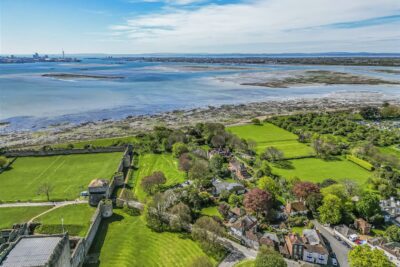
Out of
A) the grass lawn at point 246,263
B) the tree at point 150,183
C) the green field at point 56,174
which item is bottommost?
the grass lawn at point 246,263

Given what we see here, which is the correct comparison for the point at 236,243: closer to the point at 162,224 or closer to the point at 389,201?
the point at 162,224

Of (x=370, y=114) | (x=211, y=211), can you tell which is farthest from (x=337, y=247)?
(x=370, y=114)

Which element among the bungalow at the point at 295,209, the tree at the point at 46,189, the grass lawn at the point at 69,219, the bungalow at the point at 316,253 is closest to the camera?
the bungalow at the point at 316,253

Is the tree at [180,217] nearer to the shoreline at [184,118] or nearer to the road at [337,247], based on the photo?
the road at [337,247]

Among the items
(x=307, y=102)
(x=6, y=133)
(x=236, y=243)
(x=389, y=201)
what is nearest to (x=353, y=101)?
(x=307, y=102)

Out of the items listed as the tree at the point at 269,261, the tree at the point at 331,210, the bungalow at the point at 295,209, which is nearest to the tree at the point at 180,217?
the tree at the point at 269,261

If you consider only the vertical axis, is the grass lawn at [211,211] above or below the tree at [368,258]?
below

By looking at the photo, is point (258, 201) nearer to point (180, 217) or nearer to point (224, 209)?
point (224, 209)
